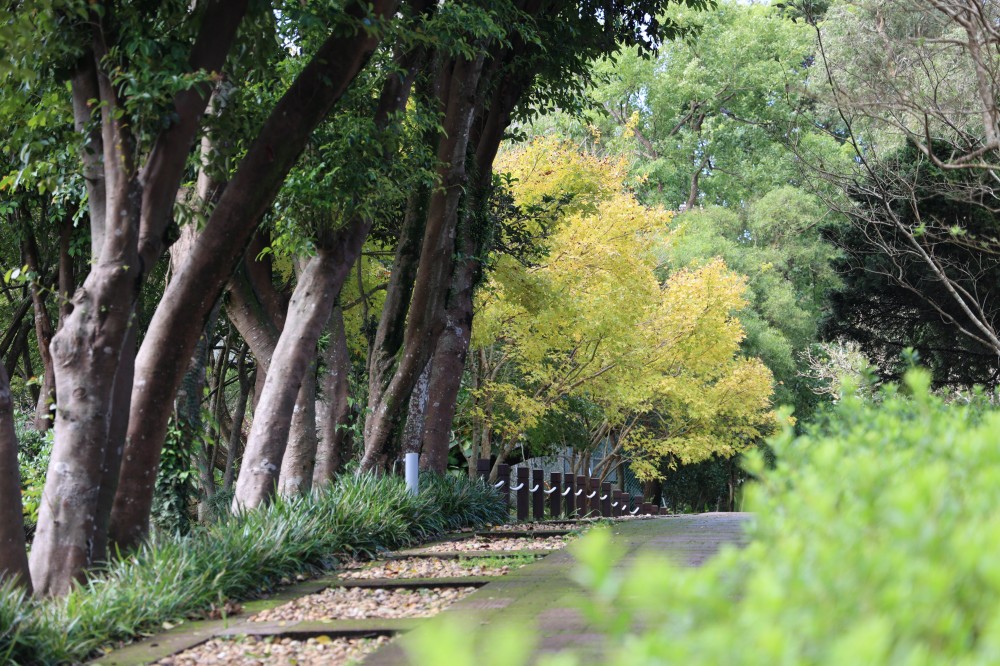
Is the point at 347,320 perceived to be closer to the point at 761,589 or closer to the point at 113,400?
the point at 113,400

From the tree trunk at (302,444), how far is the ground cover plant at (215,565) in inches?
78.7

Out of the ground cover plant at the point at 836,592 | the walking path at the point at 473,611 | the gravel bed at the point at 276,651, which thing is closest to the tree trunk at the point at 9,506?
the walking path at the point at 473,611

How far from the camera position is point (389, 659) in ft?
17.0

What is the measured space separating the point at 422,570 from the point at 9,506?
3.11 m

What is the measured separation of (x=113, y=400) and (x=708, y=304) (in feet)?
59.8

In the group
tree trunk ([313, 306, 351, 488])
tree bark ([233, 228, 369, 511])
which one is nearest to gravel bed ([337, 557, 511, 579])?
tree bark ([233, 228, 369, 511])

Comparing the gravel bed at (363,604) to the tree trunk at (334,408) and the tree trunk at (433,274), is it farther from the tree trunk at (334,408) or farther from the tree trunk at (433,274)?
the tree trunk at (334,408)

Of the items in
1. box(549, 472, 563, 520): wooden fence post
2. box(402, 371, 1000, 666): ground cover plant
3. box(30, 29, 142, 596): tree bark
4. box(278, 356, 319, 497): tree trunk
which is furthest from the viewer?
box(549, 472, 563, 520): wooden fence post

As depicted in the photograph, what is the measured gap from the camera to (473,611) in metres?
6.33

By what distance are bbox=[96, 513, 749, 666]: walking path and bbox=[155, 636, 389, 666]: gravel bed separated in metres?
0.03

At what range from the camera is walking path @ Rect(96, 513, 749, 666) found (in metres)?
5.40

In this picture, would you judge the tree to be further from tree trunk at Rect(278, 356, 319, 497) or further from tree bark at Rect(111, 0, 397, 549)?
tree bark at Rect(111, 0, 397, 549)

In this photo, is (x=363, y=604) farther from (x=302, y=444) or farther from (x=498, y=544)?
(x=302, y=444)

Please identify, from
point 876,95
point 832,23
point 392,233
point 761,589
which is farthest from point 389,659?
point 832,23
